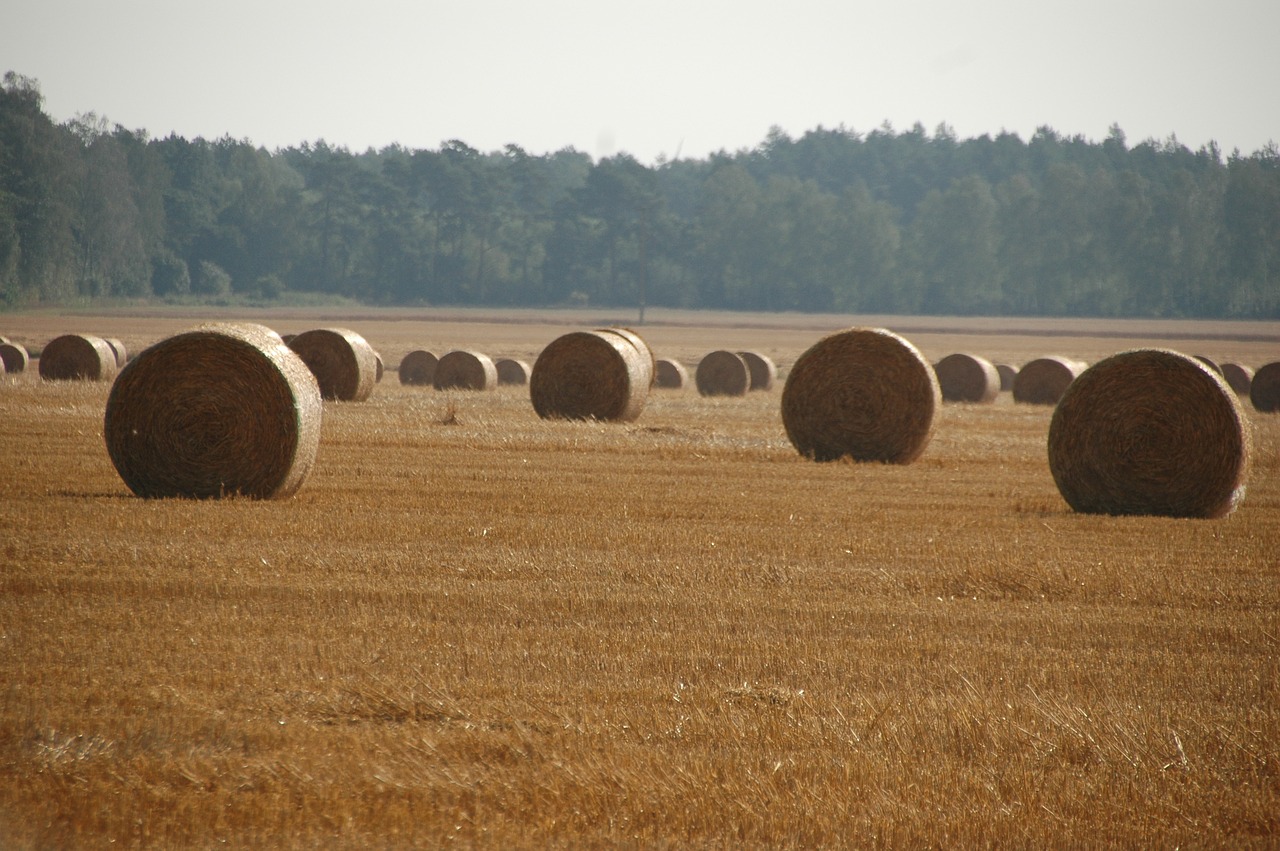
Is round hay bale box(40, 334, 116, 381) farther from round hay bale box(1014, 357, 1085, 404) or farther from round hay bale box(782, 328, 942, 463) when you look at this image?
round hay bale box(1014, 357, 1085, 404)

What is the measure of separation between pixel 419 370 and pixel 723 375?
293 inches

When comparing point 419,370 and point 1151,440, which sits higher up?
point 1151,440

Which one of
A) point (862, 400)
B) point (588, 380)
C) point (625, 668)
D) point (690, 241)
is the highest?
point (690, 241)

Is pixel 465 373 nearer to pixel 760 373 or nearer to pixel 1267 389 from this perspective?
pixel 760 373

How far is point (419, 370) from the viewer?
36.0 meters

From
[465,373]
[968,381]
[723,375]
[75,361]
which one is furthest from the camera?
[723,375]

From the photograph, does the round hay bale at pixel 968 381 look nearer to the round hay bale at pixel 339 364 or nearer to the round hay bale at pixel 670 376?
the round hay bale at pixel 670 376

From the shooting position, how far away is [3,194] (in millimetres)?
71438

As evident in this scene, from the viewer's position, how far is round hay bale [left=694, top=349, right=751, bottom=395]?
34.2 m

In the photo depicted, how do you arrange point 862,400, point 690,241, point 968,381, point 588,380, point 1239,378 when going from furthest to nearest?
point 690,241 < point 1239,378 < point 968,381 < point 588,380 < point 862,400

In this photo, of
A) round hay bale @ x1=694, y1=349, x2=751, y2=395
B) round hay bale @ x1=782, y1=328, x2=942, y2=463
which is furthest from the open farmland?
round hay bale @ x1=694, y1=349, x2=751, y2=395

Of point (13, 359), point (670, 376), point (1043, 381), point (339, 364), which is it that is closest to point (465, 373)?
point (339, 364)

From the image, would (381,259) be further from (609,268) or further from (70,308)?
(70,308)

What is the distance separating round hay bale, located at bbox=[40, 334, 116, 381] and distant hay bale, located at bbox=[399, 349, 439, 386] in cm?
742
